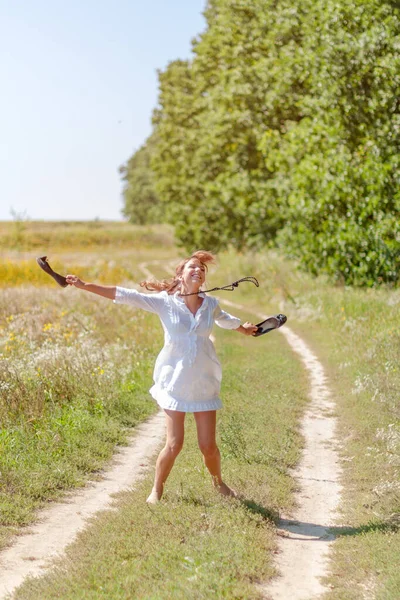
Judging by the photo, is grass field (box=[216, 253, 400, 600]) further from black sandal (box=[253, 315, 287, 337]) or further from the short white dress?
black sandal (box=[253, 315, 287, 337])

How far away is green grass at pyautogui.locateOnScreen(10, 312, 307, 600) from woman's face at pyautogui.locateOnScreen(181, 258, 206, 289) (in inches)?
78.5

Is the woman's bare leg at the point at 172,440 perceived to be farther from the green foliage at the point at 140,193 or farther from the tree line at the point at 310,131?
the green foliage at the point at 140,193

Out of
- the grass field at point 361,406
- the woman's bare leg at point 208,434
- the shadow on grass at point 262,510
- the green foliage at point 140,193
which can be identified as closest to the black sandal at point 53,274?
the woman's bare leg at point 208,434

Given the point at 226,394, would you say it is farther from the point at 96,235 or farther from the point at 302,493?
the point at 96,235

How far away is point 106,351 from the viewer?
14891 mm

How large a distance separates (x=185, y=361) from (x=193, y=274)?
793 millimetres

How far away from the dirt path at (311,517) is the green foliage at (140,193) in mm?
79874

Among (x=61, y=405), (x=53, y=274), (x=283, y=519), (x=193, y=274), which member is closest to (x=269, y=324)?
(x=193, y=274)

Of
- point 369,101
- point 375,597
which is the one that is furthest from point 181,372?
point 369,101

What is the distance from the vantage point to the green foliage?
3723 inches

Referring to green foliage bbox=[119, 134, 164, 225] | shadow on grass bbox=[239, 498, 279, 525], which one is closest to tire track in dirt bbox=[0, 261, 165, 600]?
shadow on grass bbox=[239, 498, 279, 525]

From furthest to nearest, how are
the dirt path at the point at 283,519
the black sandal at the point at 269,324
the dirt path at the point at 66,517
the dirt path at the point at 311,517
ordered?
the black sandal at the point at 269,324 < the dirt path at the point at 66,517 < the dirt path at the point at 283,519 < the dirt path at the point at 311,517

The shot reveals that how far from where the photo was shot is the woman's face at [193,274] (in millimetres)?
7555

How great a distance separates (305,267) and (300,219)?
1507mm
